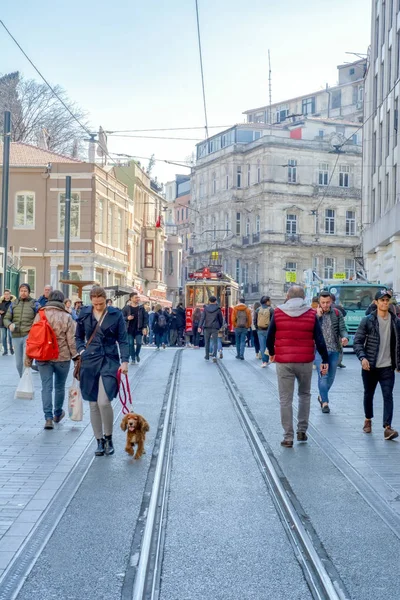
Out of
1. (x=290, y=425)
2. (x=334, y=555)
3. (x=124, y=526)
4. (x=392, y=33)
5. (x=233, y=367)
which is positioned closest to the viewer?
(x=334, y=555)

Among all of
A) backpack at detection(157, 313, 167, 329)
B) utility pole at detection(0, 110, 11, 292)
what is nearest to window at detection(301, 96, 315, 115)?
backpack at detection(157, 313, 167, 329)

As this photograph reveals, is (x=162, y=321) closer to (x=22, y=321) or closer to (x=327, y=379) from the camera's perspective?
(x=22, y=321)

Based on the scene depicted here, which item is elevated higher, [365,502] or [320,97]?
[320,97]

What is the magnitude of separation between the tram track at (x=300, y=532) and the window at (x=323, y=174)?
73.0 meters

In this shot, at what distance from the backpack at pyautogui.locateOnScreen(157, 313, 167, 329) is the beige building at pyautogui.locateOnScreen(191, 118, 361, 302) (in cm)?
4769

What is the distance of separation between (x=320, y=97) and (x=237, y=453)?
85344 mm

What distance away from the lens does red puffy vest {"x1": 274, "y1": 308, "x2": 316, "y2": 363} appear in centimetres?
1105

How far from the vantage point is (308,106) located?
93500mm

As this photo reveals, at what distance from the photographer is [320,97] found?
92.6 meters

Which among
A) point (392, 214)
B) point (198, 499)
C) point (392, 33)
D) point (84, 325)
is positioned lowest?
point (198, 499)

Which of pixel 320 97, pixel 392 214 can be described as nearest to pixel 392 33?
pixel 392 214

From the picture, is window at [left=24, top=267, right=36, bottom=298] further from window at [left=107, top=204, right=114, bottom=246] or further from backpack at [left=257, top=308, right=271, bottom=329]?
backpack at [left=257, top=308, right=271, bottom=329]

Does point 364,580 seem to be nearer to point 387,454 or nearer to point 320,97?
point 387,454

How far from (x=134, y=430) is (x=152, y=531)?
3.12 m
